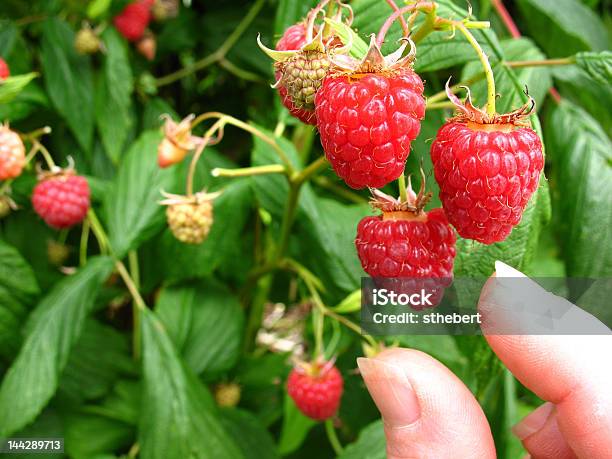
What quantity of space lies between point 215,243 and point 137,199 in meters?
0.13

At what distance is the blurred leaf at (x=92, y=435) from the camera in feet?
3.23

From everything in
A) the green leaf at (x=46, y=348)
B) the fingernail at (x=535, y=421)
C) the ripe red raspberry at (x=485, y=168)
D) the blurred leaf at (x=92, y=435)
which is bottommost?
the blurred leaf at (x=92, y=435)

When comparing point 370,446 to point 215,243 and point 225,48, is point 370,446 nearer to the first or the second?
point 215,243

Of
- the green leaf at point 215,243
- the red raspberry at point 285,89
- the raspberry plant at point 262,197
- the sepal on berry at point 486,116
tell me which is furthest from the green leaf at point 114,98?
the sepal on berry at point 486,116

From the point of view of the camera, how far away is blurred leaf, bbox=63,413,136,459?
0.98m

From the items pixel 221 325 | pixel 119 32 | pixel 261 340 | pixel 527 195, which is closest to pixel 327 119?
pixel 527 195

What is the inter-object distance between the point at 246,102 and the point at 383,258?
849mm

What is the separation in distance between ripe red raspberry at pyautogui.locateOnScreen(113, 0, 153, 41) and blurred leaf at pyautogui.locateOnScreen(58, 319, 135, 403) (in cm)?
49

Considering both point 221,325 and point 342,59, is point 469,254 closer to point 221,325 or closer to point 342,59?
point 342,59

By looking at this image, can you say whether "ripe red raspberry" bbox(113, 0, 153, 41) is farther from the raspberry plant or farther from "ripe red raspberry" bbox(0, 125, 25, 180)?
"ripe red raspberry" bbox(0, 125, 25, 180)

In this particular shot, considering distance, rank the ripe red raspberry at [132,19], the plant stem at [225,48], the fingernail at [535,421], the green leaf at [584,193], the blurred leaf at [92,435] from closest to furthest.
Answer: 1. the fingernail at [535,421]
2. the green leaf at [584,193]
3. the blurred leaf at [92,435]
4. the ripe red raspberry at [132,19]
5. the plant stem at [225,48]

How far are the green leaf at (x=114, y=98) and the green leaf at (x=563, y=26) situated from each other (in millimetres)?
632

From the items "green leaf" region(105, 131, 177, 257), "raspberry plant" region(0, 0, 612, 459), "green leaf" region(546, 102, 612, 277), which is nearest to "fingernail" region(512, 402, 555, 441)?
"raspberry plant" region(0, 0, 612, 459)

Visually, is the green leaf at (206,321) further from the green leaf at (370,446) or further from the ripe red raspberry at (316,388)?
the green leaf at (370,446)
